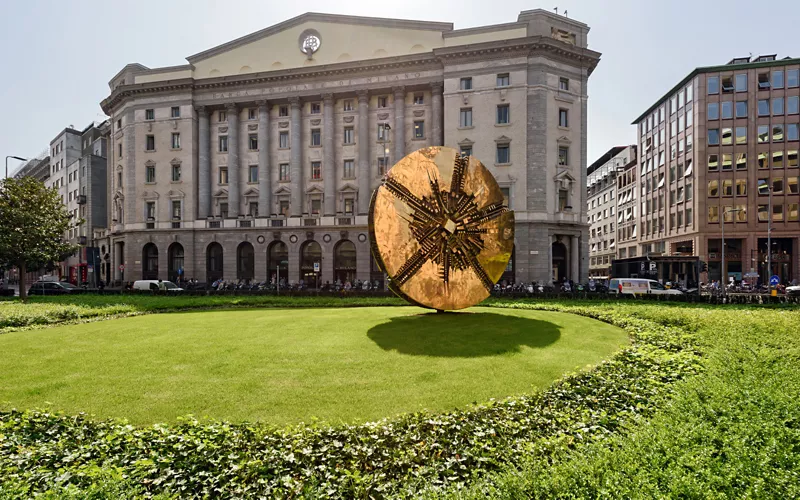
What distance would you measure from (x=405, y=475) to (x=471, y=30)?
2117 inches

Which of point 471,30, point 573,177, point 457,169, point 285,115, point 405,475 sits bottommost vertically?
point 405,475

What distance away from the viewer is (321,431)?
24.1 feet

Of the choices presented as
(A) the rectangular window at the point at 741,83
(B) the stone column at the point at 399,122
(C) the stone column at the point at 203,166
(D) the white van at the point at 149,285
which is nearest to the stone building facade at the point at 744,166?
(A) the rectangular window at the point at 741,83

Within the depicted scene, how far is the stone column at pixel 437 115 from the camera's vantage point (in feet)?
171

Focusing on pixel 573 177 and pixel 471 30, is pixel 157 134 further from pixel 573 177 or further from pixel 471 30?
pixel 573 177

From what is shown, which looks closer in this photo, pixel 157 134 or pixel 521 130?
pixel 521 130

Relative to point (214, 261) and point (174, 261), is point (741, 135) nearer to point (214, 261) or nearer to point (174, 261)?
point (214, 261)

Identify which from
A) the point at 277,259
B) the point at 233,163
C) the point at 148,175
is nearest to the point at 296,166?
the point at 233,163

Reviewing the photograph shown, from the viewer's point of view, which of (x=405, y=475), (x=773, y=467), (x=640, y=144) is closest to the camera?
(x=773, y=467)

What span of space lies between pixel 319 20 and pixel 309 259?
33.5 metres

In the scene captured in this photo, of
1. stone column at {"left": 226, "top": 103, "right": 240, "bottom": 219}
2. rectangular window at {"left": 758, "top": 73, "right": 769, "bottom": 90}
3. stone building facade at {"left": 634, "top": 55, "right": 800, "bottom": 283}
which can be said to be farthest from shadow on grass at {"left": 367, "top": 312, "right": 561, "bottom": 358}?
rectangular window at {"left": 758, "top": 73, "right": 769, "bottom": 90}

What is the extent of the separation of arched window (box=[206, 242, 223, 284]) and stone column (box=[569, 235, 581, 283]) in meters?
47.5

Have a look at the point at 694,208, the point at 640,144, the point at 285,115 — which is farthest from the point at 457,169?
the point at 640,144

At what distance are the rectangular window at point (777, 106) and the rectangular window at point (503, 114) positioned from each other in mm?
47060
